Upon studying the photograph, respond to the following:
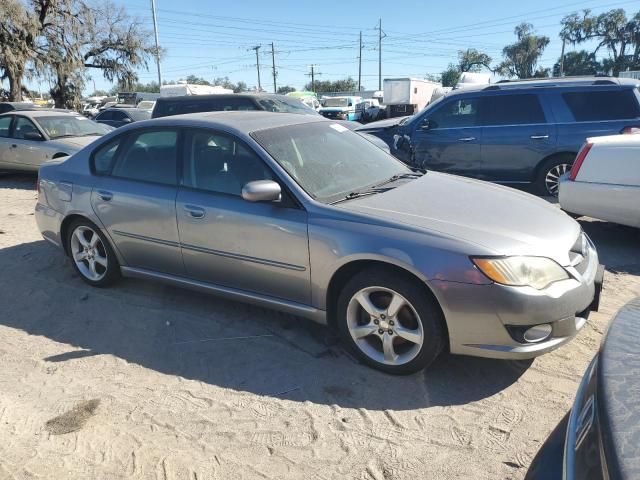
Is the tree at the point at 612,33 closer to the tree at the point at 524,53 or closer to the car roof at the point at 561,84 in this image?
the tree at the point at 524,53

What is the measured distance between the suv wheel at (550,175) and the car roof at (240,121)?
4.77m

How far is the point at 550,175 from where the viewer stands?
7.95 metres

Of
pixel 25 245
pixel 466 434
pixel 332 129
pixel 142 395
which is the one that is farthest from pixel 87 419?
pixel 25 245

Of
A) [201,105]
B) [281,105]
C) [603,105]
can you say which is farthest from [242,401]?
[281,105]

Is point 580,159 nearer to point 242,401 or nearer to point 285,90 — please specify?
point 242,401

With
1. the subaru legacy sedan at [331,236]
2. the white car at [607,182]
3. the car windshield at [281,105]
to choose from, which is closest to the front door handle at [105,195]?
the subaru legacy sedan at [331,236]

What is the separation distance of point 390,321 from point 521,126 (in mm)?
5934

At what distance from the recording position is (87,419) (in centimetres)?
297

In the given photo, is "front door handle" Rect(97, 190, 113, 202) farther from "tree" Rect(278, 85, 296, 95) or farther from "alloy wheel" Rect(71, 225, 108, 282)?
"tree" Rect(278, 85, 296, 95)

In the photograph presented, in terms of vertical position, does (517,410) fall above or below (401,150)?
below

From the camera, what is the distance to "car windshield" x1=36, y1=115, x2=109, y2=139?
416 inches

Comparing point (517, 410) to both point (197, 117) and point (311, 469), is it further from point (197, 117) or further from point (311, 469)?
point (197, 117)

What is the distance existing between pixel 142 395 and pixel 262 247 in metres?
1.19

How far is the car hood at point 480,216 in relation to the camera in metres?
2.98
